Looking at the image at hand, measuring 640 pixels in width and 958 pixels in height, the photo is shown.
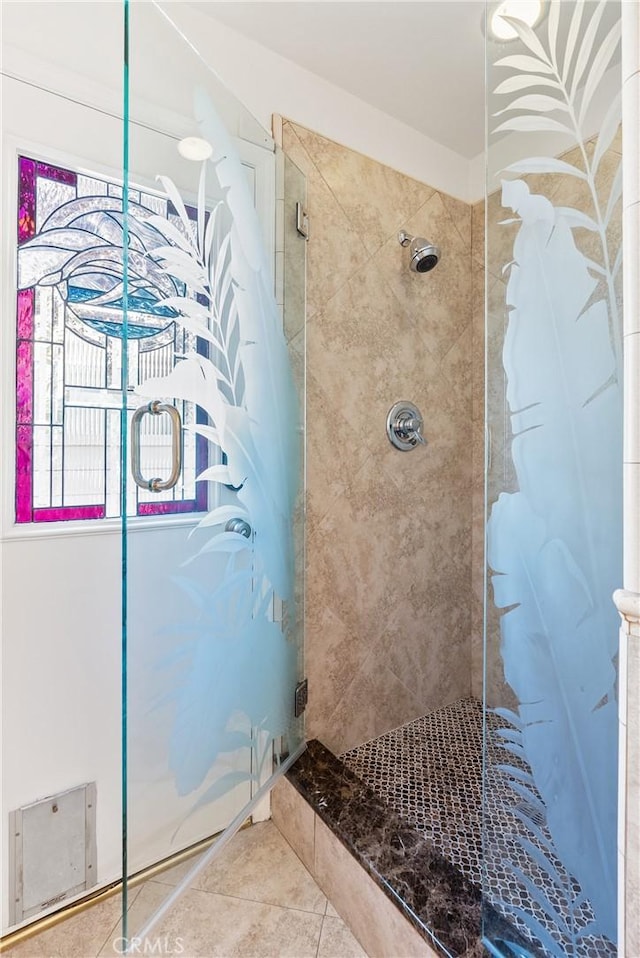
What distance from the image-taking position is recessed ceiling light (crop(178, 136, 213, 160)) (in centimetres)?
95

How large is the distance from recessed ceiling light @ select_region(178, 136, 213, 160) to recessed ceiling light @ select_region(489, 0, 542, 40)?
1.98 feet

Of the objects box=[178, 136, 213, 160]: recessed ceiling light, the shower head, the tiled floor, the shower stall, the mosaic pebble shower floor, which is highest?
the shower head

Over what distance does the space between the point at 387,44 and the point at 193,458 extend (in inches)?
58.8

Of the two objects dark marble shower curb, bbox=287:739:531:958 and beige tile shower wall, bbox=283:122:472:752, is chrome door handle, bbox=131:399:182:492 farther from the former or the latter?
dark marble shower curb, bbox=287:739:531:958

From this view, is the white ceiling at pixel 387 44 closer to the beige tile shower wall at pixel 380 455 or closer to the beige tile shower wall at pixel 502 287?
the beige tile shower wall at pixel 380 455

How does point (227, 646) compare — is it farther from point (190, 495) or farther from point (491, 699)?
point (491, 699)

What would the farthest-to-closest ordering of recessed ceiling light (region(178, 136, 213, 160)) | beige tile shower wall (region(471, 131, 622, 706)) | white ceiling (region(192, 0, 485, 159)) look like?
white ceiling (region(192, 0, 485, 159))
recessed ceiling light (region(178, 136, 213, 160))
beige tile shower wall (region(471, 131, 622, 706))

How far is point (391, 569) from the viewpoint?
176 cm

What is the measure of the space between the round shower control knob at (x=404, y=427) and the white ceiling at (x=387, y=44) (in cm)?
111

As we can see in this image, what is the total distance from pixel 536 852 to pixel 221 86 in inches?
67.5

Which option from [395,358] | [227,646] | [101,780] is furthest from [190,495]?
[395,358]

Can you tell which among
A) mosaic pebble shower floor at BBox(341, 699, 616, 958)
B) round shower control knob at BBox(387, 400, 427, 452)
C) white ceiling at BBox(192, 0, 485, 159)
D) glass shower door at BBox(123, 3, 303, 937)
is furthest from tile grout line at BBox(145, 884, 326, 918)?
white ceiling at BBox(192, 0, 485, 159)

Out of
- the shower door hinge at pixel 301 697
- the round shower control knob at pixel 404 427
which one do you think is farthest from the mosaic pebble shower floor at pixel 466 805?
the round shower control knob at pixel 404 427

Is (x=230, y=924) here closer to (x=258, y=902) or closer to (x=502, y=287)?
(x=258, y=902)
